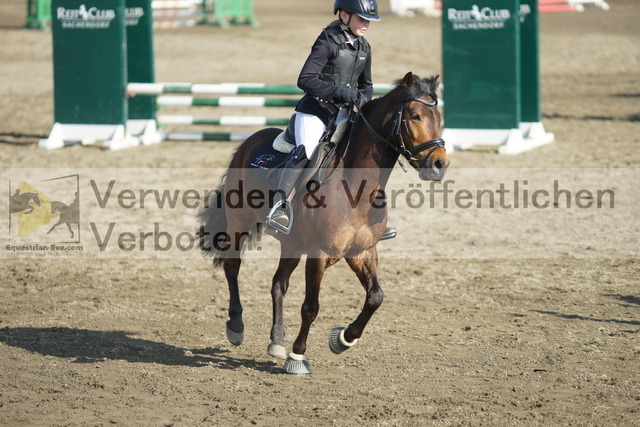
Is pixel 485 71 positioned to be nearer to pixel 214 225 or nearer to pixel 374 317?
pixel 374 317

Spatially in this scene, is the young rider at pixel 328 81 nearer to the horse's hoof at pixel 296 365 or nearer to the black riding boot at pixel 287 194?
the black riding boot at pixel 287 194

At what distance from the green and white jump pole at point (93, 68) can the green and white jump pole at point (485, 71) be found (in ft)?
19.0

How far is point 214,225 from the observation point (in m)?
7.98

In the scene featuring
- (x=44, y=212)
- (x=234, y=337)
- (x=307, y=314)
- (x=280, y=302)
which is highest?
(x=307, y=314)

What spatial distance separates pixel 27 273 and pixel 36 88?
14.3 m

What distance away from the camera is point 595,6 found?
1462 inches

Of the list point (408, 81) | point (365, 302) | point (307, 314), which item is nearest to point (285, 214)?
Result: point (307, 314)

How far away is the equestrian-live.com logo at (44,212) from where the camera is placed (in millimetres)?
10945

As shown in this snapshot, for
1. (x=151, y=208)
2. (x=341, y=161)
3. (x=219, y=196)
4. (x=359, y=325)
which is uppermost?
(x=341, y=161)

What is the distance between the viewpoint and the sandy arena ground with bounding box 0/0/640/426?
19.4 ft

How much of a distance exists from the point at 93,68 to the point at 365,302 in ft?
36.1

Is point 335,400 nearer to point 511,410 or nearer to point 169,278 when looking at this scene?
point 511,410

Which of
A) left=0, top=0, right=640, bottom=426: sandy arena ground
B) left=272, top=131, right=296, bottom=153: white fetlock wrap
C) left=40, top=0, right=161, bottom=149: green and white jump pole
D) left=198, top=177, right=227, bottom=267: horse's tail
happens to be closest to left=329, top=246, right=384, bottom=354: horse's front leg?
left=0, top=0, right=640, bottom=426: sandy arena ground

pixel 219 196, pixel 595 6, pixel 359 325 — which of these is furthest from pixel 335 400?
pixel 595 6
